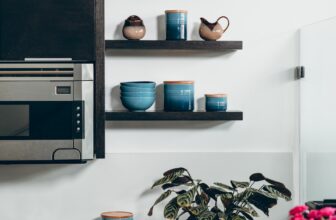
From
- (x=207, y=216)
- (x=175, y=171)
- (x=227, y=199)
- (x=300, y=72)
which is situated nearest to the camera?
(x=207, y=216)

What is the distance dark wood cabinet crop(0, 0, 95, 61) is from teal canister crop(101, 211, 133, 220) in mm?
765

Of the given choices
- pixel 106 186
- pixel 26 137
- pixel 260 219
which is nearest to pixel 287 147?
pixel 260 219

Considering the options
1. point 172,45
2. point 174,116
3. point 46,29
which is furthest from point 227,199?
point 46,29

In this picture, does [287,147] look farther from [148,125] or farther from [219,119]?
[148,125]

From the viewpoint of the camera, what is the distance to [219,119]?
332 centimetres

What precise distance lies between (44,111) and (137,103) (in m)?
0.46

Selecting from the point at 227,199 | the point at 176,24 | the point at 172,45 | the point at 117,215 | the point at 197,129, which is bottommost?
the point at 117,215

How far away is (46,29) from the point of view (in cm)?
307

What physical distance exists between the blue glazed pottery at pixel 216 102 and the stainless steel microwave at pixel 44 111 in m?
0.60

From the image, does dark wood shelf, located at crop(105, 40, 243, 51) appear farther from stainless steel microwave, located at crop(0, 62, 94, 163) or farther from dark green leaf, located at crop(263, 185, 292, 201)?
dark green leaf, located at crop(263, 185, 292, 201)

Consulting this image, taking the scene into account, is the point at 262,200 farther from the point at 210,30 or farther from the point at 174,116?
the point at 210,30

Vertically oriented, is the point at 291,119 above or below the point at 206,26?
below

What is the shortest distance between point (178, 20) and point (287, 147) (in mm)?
863

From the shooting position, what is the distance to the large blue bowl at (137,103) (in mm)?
3258
